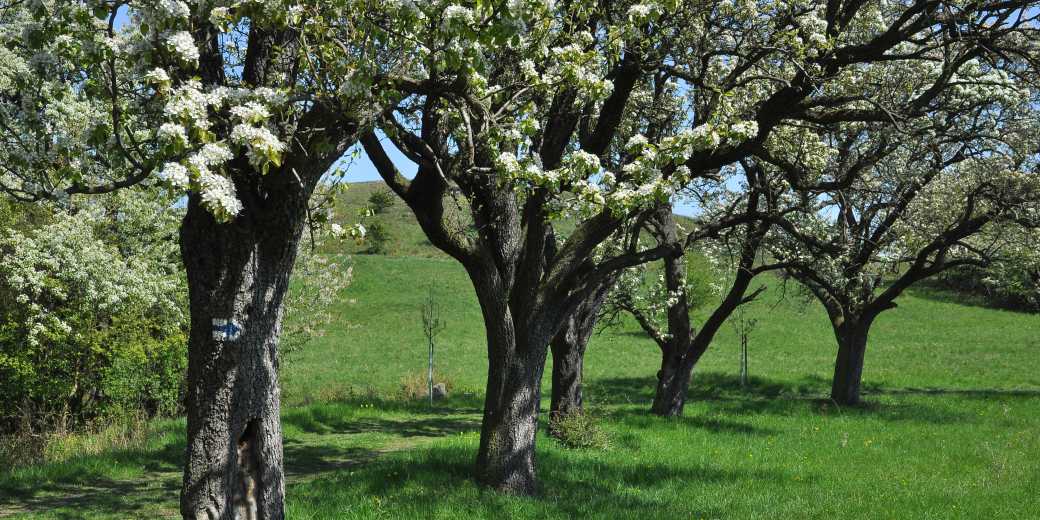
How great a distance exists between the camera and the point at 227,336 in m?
5.73

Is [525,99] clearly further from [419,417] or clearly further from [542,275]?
[419,417]

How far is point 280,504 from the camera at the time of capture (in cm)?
634

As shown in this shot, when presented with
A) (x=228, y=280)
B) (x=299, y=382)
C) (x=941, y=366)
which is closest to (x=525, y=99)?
(x=228, y=280)

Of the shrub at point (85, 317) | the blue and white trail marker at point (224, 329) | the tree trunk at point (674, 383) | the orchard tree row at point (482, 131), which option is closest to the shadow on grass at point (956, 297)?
the tree trunk at point (674, 383)

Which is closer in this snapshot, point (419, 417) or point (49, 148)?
point (49, 148)

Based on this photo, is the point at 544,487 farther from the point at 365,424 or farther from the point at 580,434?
the point at 365,424

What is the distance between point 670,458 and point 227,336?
28.0 ft

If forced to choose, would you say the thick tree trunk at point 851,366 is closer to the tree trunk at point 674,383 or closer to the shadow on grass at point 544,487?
the tree trunk at point 674,383

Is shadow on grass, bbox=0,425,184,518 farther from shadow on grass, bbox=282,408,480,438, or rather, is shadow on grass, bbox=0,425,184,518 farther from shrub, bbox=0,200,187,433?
shadow on grass, bbox=282,408,480,438

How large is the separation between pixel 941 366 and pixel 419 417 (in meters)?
24.7

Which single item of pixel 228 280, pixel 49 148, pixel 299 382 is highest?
pixel 49 148

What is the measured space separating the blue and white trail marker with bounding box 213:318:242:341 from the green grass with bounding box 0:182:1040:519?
3.13m

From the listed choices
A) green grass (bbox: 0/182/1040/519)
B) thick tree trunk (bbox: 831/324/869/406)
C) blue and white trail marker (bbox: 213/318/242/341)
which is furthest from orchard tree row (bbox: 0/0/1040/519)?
thick tree trunk (bbox: 831/324/869/406)

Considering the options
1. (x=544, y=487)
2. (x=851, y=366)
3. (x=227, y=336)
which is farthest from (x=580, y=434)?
(x=851, y=366)
